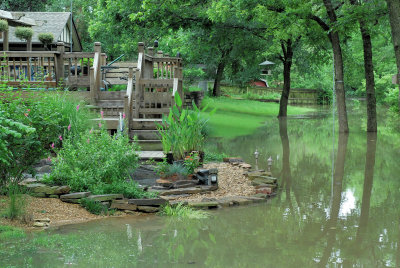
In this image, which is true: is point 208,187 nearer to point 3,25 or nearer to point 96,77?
point 96,77

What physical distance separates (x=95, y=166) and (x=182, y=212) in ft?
5.66

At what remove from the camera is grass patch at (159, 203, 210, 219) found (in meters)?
8.90

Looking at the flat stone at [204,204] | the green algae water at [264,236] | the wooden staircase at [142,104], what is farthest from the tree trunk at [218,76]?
the flat stone at [204,204]

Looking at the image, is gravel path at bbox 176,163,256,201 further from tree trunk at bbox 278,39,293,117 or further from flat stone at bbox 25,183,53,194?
tree trunk at bbox 278,39,293,117

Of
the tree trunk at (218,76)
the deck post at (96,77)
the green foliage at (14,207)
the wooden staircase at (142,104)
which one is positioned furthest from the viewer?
the tree trunk at (218,76)

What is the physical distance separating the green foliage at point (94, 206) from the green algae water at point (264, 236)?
12.1 inches

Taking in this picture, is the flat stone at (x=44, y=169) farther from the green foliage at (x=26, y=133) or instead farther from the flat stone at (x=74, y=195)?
the flat stone at (x=74, y=195)

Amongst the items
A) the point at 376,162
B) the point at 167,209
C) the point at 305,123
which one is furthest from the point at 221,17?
the point at 167,209

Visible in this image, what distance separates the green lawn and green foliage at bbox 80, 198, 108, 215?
47.0 feet

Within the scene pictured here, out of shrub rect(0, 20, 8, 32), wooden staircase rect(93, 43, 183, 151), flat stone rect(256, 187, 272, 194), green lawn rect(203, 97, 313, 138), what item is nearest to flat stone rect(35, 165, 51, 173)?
wooden staircase rect(93, 43, 183, 151)

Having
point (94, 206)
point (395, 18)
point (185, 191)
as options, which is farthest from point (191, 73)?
point (94, 206)

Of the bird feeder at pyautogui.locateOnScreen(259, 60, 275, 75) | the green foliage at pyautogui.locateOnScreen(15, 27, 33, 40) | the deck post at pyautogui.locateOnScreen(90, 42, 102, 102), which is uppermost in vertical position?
the green foliage at pyautogui.locateOnScreen(15, 27, 33, 40)

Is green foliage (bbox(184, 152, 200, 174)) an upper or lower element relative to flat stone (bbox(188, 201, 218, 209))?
upper

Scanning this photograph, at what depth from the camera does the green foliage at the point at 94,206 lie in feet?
29.0
